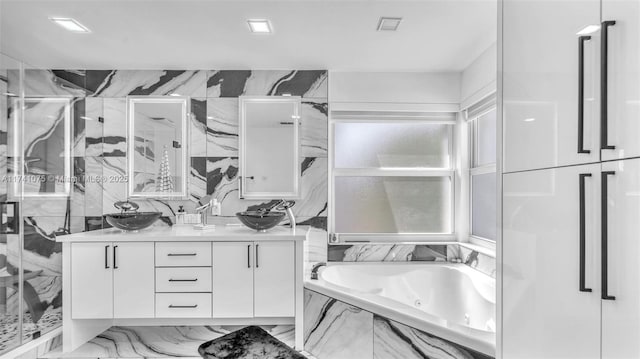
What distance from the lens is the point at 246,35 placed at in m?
2.47

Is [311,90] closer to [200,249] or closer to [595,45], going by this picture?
[200,249]

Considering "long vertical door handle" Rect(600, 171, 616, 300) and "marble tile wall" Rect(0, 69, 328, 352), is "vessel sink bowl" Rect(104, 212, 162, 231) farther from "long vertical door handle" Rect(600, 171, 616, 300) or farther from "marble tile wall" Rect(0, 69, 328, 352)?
"long vertical door handle" Rect(600, 171, 616, 300)

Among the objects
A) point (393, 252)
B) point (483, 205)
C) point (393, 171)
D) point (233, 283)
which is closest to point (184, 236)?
point (233, 283)

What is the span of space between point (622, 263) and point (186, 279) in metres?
2.50

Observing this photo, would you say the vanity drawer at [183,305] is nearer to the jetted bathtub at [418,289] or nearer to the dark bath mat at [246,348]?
the jetted bathtub at [418,289]

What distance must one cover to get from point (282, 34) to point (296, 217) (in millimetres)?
1576

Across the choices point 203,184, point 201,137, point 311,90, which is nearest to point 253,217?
point 203,184

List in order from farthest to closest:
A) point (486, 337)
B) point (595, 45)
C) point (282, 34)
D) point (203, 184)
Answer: point (203, 184) → point (282, 34) → point (486, 337) → point (595, 45)

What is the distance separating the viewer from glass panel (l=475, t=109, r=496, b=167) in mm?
2824

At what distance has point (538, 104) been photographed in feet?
3.69

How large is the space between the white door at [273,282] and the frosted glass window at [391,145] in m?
1.15

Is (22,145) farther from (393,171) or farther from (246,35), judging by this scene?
(393,171)

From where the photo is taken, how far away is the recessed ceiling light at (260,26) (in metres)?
2.25

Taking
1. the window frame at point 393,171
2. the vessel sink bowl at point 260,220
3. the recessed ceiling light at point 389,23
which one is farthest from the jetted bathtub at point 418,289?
the recessed ceiling light at point 389,23
